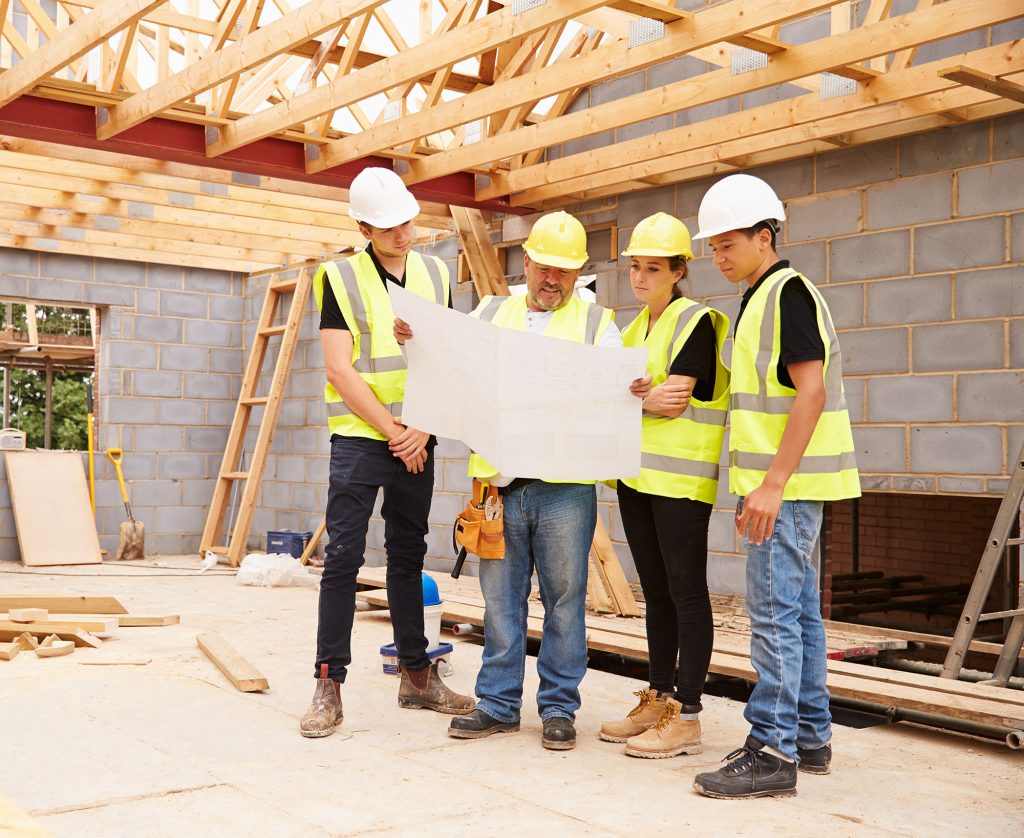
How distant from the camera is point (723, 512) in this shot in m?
5.71

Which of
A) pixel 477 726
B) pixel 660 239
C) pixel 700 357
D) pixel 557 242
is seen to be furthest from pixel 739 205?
pixel 477 726

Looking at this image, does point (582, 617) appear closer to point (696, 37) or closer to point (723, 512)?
point (696, 37)

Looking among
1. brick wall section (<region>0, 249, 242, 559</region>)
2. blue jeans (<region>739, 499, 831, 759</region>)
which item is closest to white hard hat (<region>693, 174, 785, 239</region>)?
blue jeans (<region>739, 499, 831, 759</region>)

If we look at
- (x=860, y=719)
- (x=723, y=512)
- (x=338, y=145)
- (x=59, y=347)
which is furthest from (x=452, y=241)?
(x=59, y=347)

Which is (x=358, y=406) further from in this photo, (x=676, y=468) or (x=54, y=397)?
(x=54, y=397)

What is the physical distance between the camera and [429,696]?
347cm

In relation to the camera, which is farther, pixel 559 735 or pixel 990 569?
pixel 990 569

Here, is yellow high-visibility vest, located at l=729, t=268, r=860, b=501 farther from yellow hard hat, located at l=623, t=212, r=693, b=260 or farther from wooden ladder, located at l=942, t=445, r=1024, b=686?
wooden ladder, located at l=942, t=445, r=1024, b=686

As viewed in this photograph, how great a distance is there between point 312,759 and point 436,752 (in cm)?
33

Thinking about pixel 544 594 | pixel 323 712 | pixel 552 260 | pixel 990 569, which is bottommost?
pixel 323 712

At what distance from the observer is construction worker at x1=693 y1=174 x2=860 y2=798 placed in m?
2.57

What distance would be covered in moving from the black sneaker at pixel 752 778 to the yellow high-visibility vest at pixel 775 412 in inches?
24.6

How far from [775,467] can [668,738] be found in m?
0.87

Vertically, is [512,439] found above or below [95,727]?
A: above
